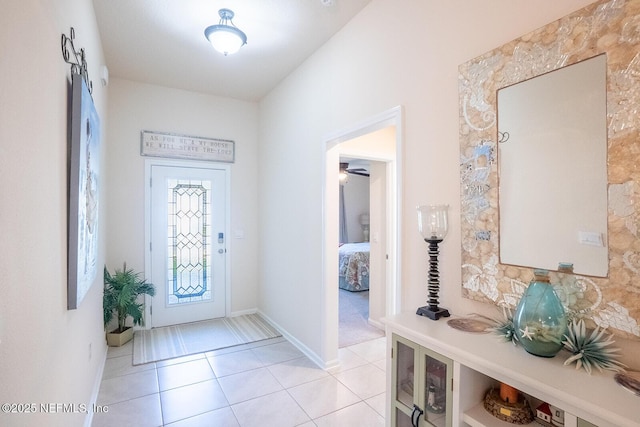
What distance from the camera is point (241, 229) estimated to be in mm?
4539

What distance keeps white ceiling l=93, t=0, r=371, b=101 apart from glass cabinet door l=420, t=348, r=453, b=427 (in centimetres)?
249

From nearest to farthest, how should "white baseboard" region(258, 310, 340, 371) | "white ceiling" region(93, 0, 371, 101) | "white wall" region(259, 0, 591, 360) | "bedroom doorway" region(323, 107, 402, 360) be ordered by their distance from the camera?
"white wall" region(259, 0, 591, 360)
"white ceiling" region(93, 0, 371, 101)
"bedroom doorway" region(323, 107, 402, 360)
"white baseboard" region(258, 310, 340, 371)

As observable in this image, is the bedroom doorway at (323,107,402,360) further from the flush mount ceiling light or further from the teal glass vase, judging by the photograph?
the flush mount ceiling light

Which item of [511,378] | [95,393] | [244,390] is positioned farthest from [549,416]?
[95,393]

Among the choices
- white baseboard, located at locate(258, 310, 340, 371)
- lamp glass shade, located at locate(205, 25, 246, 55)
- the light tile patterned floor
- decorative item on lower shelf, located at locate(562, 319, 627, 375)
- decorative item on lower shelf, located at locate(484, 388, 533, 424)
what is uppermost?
lamp glass shade, located at locate(205, 25, 246, 55)

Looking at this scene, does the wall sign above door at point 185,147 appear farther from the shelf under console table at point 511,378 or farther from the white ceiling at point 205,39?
the shelf under console table at point 511,378

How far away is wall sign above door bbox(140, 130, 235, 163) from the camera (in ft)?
13.0

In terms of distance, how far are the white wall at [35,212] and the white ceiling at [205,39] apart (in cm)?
100

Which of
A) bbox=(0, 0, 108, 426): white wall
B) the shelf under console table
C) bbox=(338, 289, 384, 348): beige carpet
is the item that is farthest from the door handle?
bbox=(338, 289, 384, 348): beige carpet

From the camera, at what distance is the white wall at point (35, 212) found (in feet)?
2.91

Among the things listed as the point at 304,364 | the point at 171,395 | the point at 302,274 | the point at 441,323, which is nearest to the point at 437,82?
the point at 441,323

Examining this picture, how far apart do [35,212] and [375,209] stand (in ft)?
11.1

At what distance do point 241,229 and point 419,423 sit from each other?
354 cm

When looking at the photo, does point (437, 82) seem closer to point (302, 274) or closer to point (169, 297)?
point (302, 274)
